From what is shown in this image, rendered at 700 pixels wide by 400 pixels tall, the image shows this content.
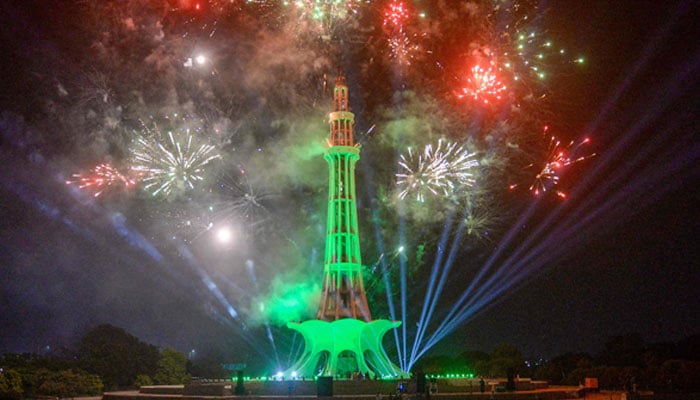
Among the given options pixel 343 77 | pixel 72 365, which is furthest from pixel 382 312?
pixel 72 365

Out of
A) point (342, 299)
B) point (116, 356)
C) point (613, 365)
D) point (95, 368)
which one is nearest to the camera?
point (342, 299)

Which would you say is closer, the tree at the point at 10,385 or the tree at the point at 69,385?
the tree at the point at 10,385

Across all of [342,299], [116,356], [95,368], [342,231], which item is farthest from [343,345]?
[95,368]

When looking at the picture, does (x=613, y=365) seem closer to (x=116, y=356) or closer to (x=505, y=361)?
(x=505, y=361)

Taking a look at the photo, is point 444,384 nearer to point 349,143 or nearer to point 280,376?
point 280,376

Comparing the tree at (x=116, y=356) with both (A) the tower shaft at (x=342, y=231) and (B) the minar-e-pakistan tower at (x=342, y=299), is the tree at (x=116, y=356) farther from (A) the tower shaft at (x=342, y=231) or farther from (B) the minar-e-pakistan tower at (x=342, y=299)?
(A) the tower shaft at (x=342, y=231)

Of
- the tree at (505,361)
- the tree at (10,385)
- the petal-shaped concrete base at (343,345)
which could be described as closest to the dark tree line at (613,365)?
the tree at (505,361)
